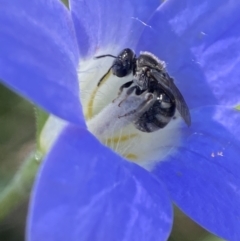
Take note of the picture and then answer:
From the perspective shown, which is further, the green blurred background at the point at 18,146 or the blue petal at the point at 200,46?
the green blurred background at the point at 18,146

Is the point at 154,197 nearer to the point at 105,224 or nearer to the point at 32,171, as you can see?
the point at 105,224

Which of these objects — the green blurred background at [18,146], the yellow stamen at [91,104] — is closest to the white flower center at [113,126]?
the yellow stamen at [91,104]

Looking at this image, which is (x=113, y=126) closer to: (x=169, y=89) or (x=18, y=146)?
(x=169, y=89)

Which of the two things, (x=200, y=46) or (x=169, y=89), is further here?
(x=200, y=46)

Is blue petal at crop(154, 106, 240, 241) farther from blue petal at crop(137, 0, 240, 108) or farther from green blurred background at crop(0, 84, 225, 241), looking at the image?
green blurred background at crop(0, 84, 225, 241)

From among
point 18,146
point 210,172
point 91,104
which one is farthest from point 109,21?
point 18,146

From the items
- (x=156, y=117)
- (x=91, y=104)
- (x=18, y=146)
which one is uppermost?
(x=156, y=117)

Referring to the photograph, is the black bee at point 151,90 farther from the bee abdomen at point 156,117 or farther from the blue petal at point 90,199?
the blue petal at point 90,199
